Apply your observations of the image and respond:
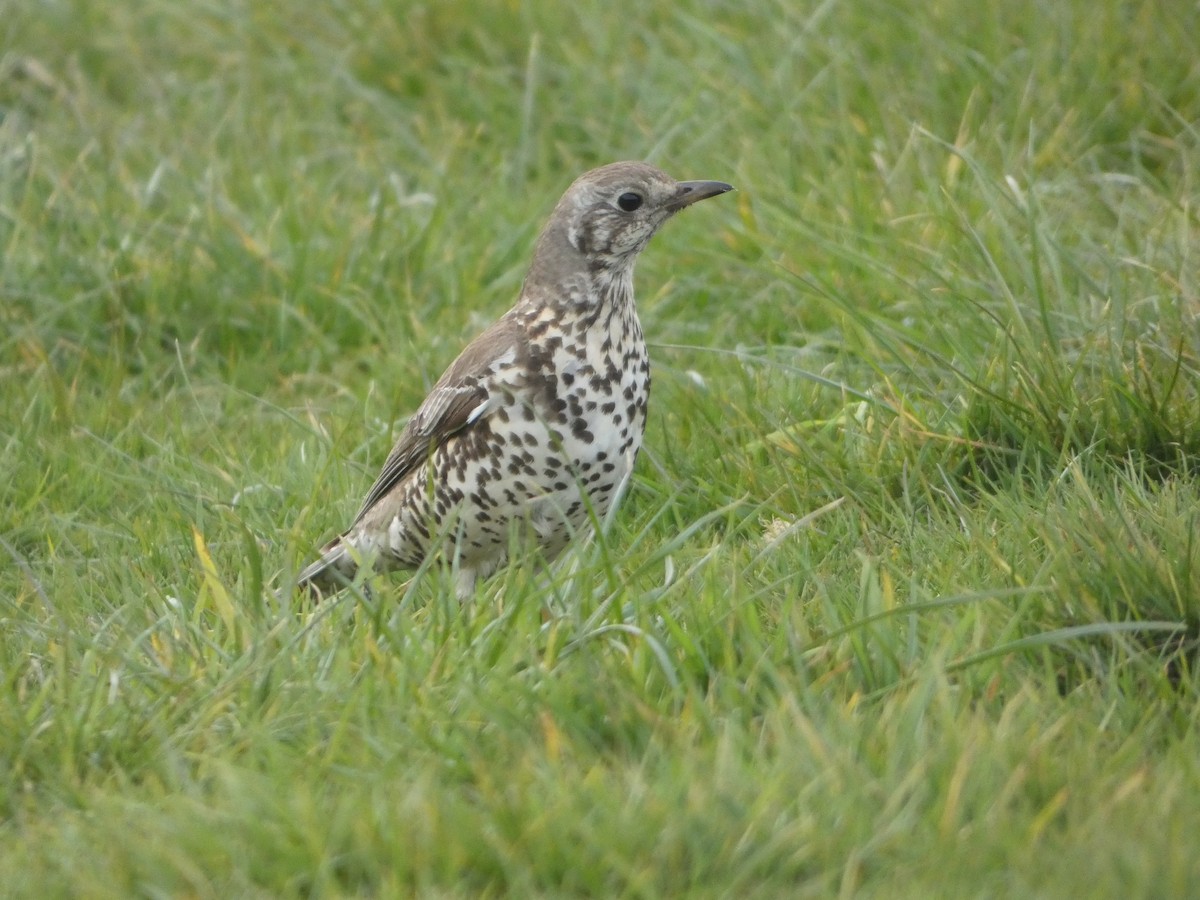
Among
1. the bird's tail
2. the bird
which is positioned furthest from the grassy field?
the bird

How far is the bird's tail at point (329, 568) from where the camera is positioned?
4.72 metres

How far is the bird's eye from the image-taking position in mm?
4840

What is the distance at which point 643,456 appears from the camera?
513 cm

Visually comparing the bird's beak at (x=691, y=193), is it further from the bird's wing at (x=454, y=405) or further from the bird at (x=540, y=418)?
the bird's wing at (x=454, y=405)

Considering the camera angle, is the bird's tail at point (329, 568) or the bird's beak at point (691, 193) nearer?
the bird's tail at point (329, 568)

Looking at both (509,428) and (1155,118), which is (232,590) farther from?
(1155,118)

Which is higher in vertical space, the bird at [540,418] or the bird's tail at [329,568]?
the bird at [540,418]

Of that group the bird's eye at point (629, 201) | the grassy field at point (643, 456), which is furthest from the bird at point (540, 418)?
the grassy field at point (643, 456)

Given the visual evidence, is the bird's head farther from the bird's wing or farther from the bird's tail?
the bird's tail

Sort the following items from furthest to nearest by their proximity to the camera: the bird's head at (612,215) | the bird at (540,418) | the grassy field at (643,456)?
1. the bird's head at (612,215)
2. the bird at (540,418)
3. the grassy field at (643,456)

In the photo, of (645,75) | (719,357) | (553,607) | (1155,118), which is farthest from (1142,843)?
(645,75)

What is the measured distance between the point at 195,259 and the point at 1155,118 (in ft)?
11.4

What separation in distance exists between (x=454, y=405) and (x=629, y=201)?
73 centimetres

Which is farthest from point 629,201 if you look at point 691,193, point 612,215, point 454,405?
point 454,405
